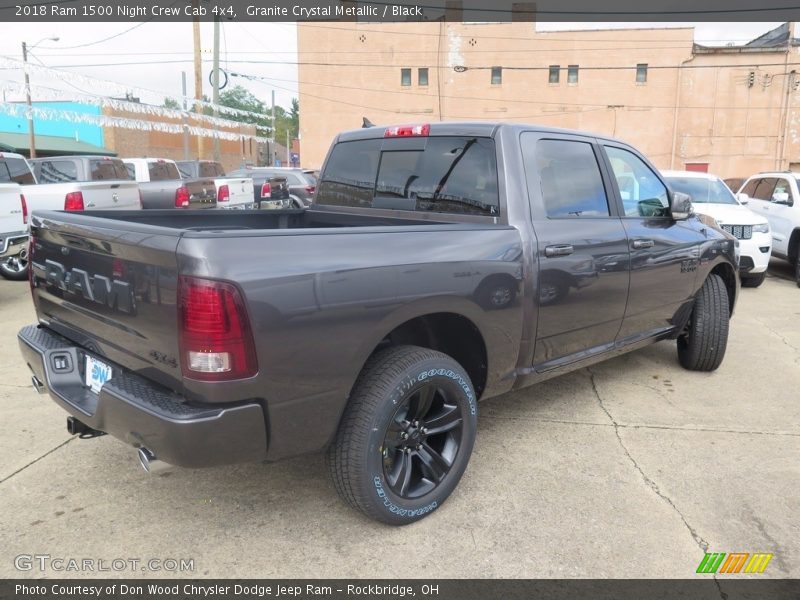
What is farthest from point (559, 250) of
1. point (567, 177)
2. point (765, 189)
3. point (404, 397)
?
point (765, 189)

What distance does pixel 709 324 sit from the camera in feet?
15.9

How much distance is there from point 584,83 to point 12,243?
112 ft

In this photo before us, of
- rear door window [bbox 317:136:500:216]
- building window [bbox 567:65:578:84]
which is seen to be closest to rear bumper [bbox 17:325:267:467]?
rear door window [bbox 317:136:500:216]

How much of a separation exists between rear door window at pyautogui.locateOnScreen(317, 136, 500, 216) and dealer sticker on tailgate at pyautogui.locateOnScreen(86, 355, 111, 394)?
6.06 ft

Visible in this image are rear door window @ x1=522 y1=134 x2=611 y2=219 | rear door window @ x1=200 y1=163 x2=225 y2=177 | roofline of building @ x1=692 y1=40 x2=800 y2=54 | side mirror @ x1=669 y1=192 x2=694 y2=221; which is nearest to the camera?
rear door window @ x1=522 y1=134 x2=611 y2=219

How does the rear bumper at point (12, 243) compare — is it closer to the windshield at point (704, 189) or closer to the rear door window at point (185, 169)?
the windshield at point (704, 189)

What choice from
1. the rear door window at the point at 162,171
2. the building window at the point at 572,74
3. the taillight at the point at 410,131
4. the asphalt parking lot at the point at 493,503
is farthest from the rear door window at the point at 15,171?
the building window at the point at 572,74

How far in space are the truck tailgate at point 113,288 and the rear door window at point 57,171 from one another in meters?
7.90

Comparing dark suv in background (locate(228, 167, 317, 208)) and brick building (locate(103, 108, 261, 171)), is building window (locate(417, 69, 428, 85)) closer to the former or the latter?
brick building (locate(103, 108, 261, 171))

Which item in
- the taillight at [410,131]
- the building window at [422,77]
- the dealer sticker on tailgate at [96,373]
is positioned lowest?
the dealer sticker on tailgate at [96,373]

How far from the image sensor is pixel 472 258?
9.53ft

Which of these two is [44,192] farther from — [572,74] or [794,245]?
[572,74]

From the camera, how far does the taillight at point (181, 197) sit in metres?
10.9

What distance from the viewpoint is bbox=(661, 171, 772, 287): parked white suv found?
339 inches
